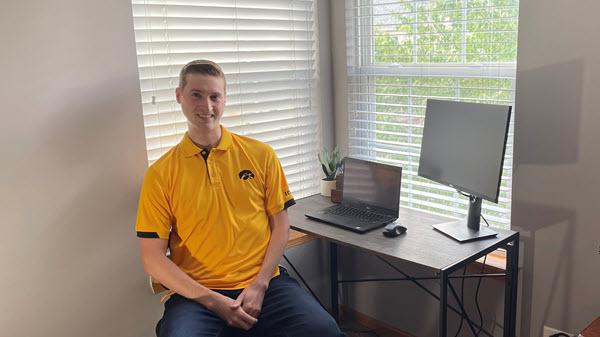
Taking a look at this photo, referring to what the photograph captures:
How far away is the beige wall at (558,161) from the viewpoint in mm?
1996

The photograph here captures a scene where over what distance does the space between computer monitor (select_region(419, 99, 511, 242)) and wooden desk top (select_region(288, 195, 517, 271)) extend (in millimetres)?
50

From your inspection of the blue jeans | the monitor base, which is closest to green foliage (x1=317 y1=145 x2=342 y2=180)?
the monitor base

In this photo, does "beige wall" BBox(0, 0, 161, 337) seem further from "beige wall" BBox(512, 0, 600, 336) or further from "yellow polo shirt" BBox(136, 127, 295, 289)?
"beige wall" BBox(512, 0, 600, 336)

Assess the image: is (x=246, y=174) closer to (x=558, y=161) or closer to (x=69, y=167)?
(x=69, y=167)

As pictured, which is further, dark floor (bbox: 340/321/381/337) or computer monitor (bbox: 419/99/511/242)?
dark floor (bbox: 340/321/381/337)

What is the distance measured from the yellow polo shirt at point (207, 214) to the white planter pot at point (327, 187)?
24.9 inches

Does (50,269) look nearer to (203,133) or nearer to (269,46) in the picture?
(203,133)

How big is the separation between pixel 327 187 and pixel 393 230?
2.13 ft

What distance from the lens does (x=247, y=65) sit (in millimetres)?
2625

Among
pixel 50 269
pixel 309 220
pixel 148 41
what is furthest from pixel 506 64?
pixel 50 269

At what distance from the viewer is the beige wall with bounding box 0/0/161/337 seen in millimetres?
1967

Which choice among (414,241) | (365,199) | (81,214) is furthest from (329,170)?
(81,214)

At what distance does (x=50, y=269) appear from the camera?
211 centimetres

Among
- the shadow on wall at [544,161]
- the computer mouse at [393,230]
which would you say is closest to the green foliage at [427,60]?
the shadow on wall at [544,161]
